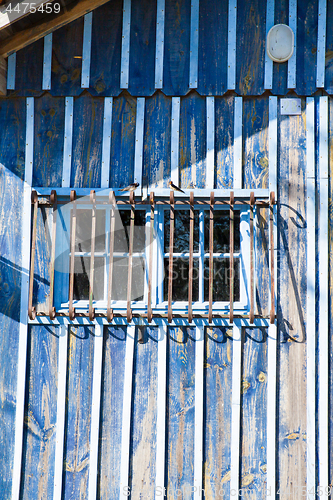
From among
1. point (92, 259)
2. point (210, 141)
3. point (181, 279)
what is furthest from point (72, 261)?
point (210, 141)

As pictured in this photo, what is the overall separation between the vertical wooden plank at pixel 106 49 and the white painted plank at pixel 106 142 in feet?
0.30

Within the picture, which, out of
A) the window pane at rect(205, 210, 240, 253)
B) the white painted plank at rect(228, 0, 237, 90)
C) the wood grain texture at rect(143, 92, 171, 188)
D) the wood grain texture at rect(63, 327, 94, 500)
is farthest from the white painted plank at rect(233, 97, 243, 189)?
the wood grain texture at rect(63, 327, 94, 500)

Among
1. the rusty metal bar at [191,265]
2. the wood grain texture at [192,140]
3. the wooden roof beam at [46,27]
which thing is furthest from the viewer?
the wood grain texture at [192,140]

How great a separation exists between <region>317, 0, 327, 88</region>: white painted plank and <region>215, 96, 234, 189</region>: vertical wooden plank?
706 millimetres

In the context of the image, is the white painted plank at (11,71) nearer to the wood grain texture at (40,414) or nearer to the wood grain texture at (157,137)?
the wood grain texture at (157,137)

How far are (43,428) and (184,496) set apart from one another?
3.85 ft

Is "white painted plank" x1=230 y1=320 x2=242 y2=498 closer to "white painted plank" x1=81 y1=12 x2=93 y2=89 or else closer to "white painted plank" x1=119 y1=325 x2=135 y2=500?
"white painted plank" x1=119 y1=325 x2=135 y2=500

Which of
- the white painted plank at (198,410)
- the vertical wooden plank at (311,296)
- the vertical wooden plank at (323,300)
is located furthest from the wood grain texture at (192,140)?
the white painted plank at (198,410)

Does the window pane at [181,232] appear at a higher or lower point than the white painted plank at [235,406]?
higher

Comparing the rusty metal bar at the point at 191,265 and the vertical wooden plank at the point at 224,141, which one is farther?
the vertical wooden plank at the point at 224,141

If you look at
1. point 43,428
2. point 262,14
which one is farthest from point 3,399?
point 262,14

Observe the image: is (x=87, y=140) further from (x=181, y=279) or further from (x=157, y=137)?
(x=181, y=279)

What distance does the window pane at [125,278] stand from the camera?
3066 millimetres

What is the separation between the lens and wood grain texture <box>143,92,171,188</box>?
307cm
